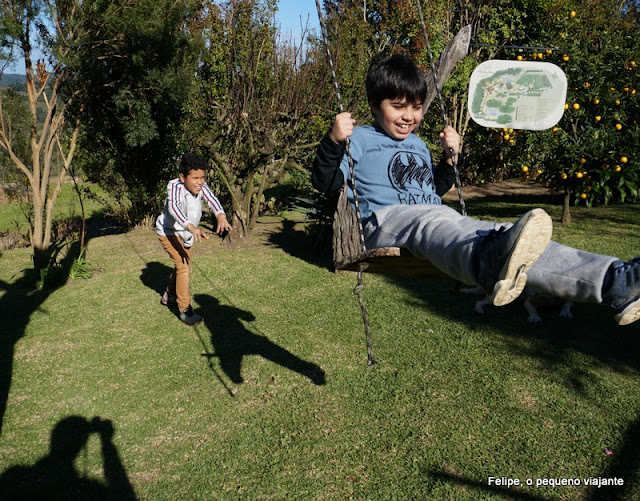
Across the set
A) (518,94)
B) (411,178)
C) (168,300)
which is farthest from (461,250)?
(518,94)

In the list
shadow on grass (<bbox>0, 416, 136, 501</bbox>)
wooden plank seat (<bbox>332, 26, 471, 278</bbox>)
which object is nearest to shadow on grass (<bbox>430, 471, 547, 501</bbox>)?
wooden plank seat (<bbox>332, 26, 471, 278</bbox>)

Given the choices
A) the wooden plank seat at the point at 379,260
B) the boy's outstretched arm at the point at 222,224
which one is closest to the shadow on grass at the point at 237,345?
the boy's outstretched arm at the point at 222,224

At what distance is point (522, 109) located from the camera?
7.45 metres

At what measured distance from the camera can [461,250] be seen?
6.64ft

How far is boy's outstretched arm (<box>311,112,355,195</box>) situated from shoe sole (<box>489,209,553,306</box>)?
118 centimetres

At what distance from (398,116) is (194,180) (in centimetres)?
233

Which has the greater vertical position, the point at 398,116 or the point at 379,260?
the point at 398,116

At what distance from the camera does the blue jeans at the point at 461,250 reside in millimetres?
1811

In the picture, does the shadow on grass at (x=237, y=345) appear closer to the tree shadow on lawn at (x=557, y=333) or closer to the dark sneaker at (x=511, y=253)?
the tree shadow on lawn at (x=557, y=333)

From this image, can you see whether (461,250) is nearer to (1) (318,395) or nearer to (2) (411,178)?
(2) (411,178)

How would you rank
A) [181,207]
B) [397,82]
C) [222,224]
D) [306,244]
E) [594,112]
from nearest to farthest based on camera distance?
[397,82]
[222,224]
[181,207]
[594,112]
[306,244]

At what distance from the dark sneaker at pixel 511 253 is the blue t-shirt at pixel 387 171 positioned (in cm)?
96

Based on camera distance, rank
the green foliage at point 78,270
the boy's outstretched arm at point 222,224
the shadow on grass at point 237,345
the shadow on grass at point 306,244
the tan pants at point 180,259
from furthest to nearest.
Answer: the shadow on grass at point 306,244, the green foliage at point 78,270, the tan pants at point 180,259, the shadow on grass at point 237,345, the boy's outstretched arm at point 222,224

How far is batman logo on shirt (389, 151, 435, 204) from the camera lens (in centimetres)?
290
